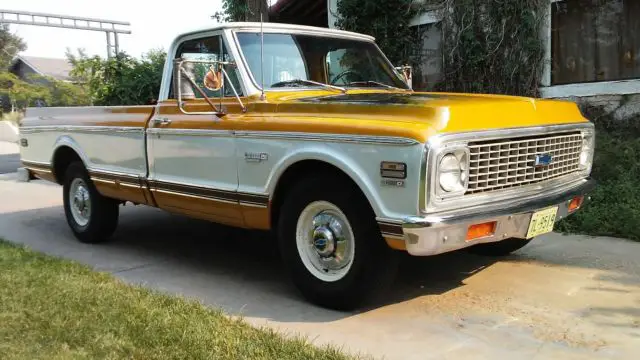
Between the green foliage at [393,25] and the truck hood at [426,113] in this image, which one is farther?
the green foliage at [393,25]

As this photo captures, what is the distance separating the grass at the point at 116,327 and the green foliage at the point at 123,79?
5.23 m

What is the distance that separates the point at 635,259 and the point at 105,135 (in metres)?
4.94

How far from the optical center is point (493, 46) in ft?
31.8

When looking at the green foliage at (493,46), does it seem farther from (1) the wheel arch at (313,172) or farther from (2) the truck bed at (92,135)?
(1) the wheel arch at (313,172)

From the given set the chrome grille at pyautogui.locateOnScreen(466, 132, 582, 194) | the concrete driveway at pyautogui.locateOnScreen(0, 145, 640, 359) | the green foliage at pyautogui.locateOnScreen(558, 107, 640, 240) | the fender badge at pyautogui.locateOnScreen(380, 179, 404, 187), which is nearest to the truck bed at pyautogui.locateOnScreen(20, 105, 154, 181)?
the concrete driveway at pyautogui.locateOnScreen(0, 145, 640, 359)

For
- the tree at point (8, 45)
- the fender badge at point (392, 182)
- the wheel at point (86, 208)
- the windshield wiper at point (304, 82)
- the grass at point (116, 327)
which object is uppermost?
the tree at point (8, 45)

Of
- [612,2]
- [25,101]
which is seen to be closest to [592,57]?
[612,2]

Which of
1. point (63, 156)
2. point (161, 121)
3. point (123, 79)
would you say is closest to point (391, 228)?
point (161, 121)

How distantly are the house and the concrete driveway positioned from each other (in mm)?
3581

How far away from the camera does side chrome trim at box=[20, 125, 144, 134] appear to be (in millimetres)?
5669

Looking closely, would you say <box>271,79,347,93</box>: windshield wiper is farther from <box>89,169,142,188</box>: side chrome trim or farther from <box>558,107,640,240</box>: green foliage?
<box>558,107,640,240</box>: green foliage

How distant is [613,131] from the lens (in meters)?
8.70

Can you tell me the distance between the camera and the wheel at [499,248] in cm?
535

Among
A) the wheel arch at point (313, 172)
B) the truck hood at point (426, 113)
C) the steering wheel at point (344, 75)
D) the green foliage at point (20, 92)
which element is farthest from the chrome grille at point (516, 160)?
the green foliage at point (20, 92)
